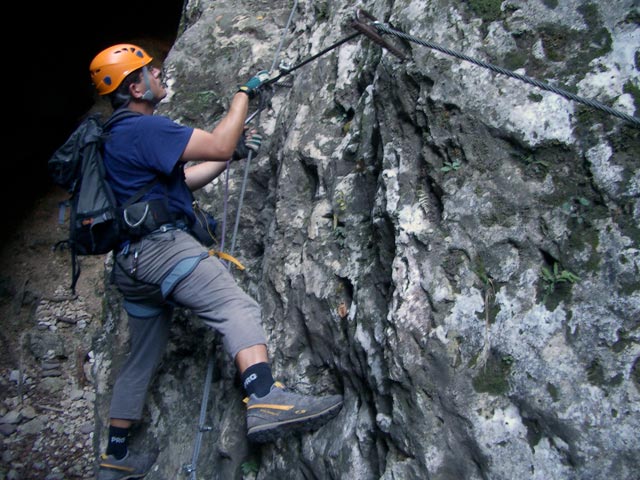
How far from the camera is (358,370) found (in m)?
3.58

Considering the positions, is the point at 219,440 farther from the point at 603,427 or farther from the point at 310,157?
the point at 603,427

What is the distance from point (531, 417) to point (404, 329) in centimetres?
75

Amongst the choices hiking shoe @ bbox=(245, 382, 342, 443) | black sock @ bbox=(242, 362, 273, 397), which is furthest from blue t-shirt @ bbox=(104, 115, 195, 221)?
hiking shoe @ bbox=(245, 382, 342, 443)

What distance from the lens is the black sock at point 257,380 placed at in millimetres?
3564

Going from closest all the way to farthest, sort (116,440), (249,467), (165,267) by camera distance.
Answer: (165,267) → (249,467) → (116,440)

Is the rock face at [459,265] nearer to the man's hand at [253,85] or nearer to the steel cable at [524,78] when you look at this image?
the steel cable at [524,78]

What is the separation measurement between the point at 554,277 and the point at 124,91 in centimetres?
292

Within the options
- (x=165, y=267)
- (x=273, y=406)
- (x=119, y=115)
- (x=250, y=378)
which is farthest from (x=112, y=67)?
(x=273, y=406)

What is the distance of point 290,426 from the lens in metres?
3.55

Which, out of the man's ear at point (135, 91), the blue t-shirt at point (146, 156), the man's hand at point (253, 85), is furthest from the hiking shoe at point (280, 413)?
the man's ear at point (135, 91)

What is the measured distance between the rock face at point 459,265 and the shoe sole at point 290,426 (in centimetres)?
9

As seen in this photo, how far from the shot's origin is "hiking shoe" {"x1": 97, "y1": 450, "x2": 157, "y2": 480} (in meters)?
4.29

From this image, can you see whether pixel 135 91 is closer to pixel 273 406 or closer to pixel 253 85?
pixel 253 85

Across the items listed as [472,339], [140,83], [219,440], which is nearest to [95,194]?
[140,83]
